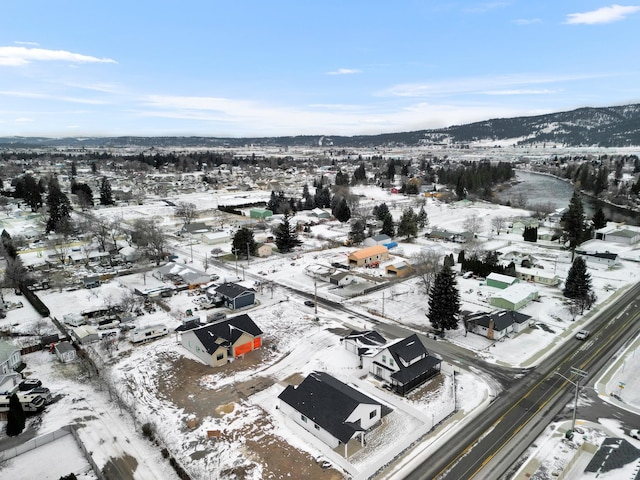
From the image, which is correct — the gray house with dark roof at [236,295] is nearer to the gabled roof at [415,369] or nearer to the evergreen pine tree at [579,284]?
the gabled roof at [415,369]

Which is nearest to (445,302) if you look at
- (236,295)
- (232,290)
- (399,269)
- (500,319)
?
(500,319)

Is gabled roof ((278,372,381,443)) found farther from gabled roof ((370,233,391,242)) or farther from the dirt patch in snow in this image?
gabled roof ((370,233,391,242))

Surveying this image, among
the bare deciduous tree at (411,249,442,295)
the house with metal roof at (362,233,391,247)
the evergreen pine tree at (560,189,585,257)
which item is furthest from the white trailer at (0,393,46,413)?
the evergreen pine tree at (560,189,585,257)

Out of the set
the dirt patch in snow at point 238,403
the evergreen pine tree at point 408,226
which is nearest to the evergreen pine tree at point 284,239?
the evergreen pine tree at point 408,226

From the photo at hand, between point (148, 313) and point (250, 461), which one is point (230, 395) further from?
point (148, 313)

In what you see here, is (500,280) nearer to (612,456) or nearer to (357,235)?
(357,235)

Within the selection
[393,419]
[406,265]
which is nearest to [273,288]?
[406,265]
